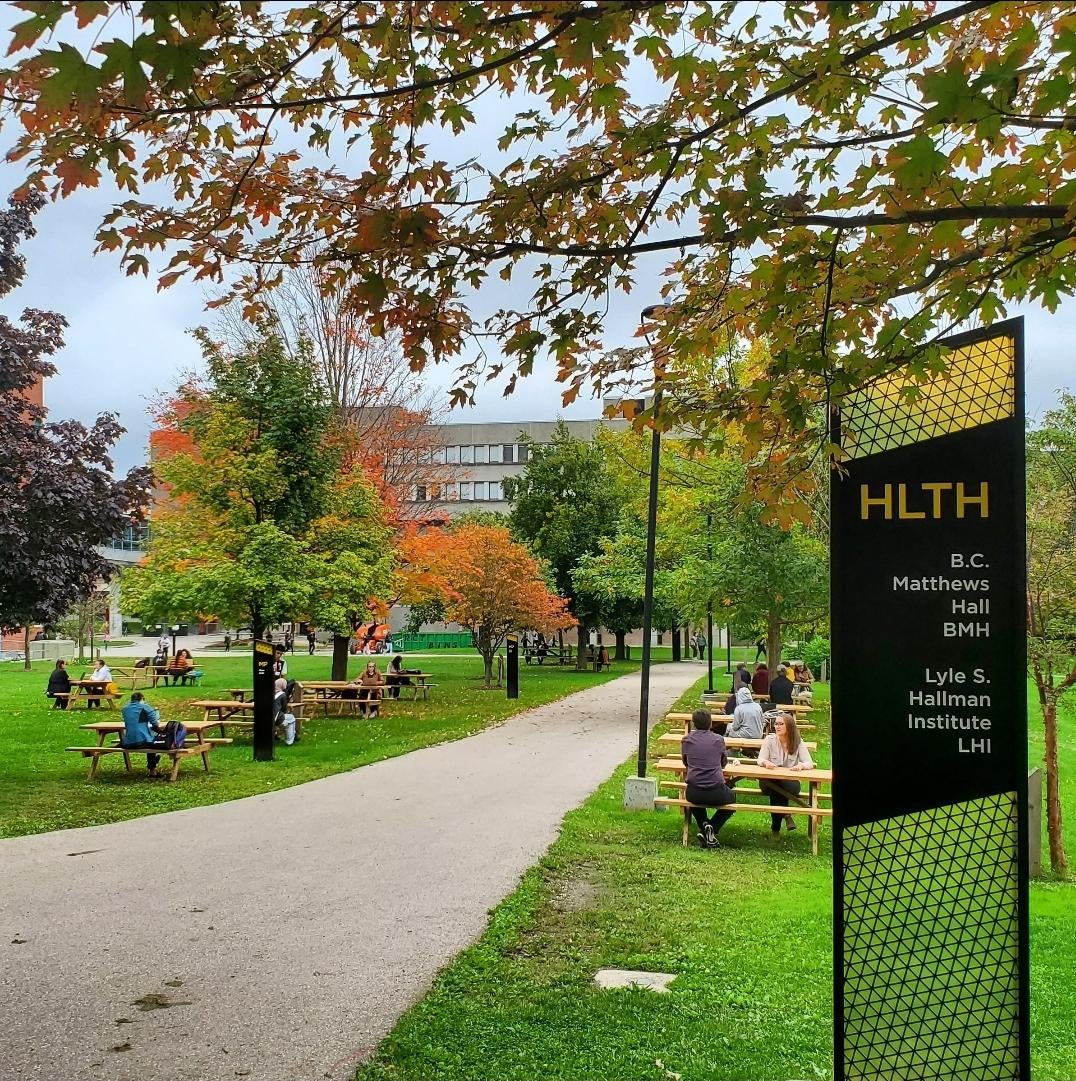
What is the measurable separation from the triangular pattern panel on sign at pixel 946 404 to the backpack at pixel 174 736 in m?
12.2

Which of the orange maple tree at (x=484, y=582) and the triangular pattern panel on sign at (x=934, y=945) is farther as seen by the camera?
the orange maple tree at (x=484, y=582)

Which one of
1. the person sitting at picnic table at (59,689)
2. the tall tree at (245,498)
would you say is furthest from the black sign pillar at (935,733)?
the person sitting at picnic table at (59,689)

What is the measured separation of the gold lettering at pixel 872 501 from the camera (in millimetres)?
4215

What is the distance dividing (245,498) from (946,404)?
1525cm

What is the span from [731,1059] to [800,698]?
67.7 ft

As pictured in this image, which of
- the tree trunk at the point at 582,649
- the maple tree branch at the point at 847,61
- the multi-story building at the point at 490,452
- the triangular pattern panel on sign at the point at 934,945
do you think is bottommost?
the tree trunk at the point at 582,649

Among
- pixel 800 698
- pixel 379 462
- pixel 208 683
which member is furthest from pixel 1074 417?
pixel 208 683

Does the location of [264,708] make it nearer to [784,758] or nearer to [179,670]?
[784,758]

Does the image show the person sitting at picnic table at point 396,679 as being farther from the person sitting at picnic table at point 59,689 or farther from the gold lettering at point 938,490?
the gold lettering at point 938,490

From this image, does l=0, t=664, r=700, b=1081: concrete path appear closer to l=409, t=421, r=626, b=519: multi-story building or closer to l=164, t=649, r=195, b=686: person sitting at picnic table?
l=164, t=649, r=195, b=686: person sitting at picnic table

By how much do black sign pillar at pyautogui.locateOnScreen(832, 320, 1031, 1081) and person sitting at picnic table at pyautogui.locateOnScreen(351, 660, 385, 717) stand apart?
1912 centimetres

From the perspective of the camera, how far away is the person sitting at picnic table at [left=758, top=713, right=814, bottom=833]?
1112 cm

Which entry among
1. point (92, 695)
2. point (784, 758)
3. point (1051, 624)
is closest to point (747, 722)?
point (784, 758)

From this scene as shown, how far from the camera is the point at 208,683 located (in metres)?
33.3
